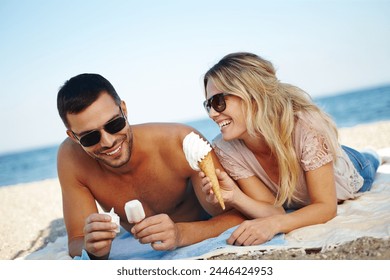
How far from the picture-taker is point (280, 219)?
2.35 m

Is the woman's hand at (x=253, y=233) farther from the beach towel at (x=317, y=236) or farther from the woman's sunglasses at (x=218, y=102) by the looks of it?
the woman's sunglasses at (x=218, y=102)

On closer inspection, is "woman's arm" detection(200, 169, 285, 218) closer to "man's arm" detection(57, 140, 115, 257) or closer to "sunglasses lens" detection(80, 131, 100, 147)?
"sunglasses lens" detection(80, 131, 100, 147)

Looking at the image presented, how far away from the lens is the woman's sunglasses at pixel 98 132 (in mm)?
2430

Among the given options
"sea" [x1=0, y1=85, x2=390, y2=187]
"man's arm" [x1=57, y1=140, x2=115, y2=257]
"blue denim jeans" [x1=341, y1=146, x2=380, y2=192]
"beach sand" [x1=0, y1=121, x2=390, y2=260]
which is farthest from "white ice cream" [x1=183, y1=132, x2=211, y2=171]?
"sea" [x1=0, y1=85, x2=390, y2=187]

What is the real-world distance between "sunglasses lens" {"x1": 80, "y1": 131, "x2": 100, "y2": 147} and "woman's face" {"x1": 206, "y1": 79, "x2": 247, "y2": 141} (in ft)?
2.23

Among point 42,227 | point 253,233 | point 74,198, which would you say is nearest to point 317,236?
point 253,233

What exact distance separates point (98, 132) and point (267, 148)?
1.06 m

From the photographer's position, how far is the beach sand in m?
2.05

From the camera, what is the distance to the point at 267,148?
106 inches

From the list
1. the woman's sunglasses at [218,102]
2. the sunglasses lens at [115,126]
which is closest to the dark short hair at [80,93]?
the sunglasses lens at [115,126]

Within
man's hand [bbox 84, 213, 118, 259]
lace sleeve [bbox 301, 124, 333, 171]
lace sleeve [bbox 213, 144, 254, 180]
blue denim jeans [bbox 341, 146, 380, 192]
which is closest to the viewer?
man's hand [bbox 84, 213, 118, 259]

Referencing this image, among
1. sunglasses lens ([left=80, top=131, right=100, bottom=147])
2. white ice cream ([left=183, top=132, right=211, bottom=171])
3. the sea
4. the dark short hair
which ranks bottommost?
the sea
